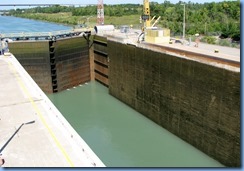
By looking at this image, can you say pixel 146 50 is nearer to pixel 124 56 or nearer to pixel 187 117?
pixel 124 56

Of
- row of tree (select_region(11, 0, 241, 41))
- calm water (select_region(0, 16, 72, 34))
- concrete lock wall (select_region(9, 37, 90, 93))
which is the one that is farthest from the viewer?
calm water (select_region(0, 16, 72, 34))

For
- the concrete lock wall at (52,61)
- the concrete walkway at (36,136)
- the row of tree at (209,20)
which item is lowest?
the concrete walkway at (36,136)

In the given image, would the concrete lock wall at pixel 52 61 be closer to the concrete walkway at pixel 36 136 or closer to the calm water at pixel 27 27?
the concrete walkway at pixel 36 136

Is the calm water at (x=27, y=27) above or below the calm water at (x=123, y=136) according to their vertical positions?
above

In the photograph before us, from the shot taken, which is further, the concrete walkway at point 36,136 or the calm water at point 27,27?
the calm water at point 27,27

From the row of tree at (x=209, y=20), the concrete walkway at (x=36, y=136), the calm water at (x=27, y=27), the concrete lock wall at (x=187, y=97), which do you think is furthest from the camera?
the calm water at (x=27, y=27)

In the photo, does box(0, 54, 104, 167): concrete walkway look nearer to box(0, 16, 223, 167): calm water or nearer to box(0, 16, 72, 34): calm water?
box(0, 16, 223, 167): calm water

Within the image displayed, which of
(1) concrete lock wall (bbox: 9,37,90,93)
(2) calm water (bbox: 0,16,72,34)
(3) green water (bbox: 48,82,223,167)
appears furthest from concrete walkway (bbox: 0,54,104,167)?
(2) calm water (bbox: 0,16,72,34)

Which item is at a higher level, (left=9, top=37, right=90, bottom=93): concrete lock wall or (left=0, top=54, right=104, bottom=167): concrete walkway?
(left=9, top=37, right=90, bottom=93): concrete lock wall

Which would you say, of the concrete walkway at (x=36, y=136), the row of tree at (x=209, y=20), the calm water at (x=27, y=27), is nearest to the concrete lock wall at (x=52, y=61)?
the concrete walkway at (x=36, y=136)
